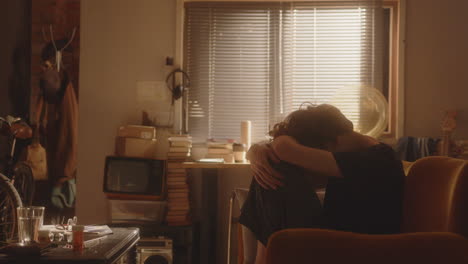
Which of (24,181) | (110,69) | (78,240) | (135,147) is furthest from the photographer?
(110,69)

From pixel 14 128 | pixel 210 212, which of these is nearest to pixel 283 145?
pixel 210 212

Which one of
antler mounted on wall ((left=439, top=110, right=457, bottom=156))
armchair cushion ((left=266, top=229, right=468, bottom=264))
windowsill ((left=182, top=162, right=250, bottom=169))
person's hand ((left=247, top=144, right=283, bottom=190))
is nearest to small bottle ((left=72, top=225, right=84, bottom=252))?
person's hand ((left=247, top=144, right=283, bottom=190))

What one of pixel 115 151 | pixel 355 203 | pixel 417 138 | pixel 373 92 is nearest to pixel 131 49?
pixel 115 151

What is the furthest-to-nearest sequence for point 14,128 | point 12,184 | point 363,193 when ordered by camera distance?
point 14,128, point 12,184, point 363,193

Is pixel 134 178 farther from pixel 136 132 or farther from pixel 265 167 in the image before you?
pixel 265 167

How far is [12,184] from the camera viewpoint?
3.67 meters

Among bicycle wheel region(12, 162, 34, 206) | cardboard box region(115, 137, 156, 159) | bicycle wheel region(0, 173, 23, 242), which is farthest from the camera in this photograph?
bicycle wheel region(12, 162, 34, 206)

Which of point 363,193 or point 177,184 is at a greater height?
point 363,193

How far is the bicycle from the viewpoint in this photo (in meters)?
3.62

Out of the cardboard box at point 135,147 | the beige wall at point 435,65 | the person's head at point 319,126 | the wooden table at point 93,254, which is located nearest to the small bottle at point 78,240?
the wooden table at point 93,254

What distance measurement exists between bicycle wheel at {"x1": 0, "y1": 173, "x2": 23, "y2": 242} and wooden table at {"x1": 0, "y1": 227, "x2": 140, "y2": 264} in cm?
176

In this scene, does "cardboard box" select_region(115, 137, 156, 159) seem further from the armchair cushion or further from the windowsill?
the armchair cushion

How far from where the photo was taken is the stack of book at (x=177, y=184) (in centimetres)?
385

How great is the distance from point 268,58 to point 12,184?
2200mm
